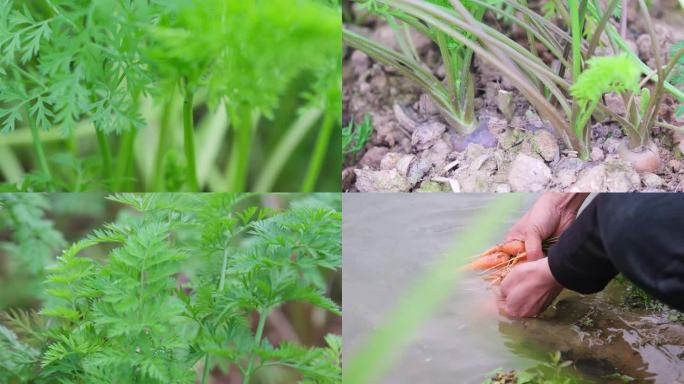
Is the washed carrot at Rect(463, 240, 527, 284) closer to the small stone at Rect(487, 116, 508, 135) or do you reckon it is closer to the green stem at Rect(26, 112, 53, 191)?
the small stone at Rect(487, 116, 508, 135)

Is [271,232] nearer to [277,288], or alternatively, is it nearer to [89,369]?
[277,288]

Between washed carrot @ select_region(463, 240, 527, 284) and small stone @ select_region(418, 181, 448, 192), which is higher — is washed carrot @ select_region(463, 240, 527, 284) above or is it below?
below

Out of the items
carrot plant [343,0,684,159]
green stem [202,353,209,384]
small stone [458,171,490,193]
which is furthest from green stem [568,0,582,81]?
green stem [202,353,209,384]

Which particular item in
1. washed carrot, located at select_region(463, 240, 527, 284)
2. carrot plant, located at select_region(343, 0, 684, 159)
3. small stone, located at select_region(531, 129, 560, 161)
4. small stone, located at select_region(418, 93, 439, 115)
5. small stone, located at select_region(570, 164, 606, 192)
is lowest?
washed carrot, located at select_region(463, 240, 527, 284)

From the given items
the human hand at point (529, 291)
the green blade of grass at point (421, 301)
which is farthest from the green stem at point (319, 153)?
the human hand at point (529, 291)

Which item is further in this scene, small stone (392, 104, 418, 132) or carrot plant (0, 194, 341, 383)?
small stone (392, 104, 418, 132)

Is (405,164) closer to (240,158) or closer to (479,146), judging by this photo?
(479,146)

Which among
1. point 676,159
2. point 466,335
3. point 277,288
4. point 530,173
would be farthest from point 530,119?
point 277,288
